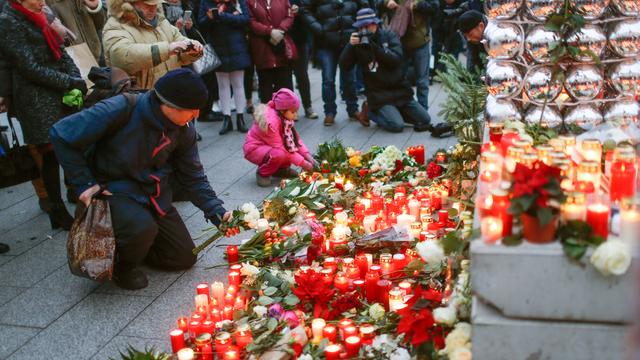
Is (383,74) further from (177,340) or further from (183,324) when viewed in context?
(177,340)

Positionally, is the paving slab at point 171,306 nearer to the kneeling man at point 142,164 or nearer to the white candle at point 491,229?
the kneeling man at point 142,164

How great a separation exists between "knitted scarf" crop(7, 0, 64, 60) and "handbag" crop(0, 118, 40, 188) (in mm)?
739

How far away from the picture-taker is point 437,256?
3057mm

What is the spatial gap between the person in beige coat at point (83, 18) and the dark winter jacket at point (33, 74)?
77 cm

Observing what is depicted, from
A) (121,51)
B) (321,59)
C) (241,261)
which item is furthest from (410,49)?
(241,261)

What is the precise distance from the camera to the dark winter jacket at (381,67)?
754 cm

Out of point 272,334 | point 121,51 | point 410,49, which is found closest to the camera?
point 272,334

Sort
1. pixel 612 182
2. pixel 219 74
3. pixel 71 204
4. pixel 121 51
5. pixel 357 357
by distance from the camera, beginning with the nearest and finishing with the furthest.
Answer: pixel 612 182, pixel 357 357, pixel 121 51, pixel 71 204, pixel 219 74

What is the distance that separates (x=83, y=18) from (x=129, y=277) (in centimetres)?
276

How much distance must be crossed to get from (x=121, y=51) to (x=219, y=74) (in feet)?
9.06

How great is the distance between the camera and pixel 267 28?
7.69 m

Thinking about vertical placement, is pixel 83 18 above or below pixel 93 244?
above

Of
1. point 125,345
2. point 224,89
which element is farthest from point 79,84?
point 224,89

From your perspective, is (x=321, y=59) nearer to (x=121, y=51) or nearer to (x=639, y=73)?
(x=121, y=51)
